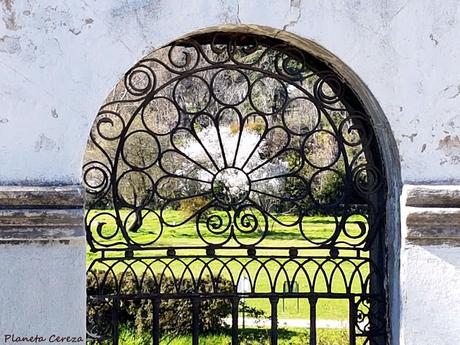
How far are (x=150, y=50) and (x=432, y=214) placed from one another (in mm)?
1324

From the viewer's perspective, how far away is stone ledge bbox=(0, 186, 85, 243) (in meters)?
3.79

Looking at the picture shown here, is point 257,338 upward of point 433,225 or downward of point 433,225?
downward

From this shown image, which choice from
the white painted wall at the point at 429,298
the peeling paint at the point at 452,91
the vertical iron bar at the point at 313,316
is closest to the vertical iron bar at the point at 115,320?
the vertical iron bar at the point at 313,316

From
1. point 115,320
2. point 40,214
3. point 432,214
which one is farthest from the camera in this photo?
point 115,320

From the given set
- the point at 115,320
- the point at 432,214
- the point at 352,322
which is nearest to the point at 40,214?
the point at 115,320

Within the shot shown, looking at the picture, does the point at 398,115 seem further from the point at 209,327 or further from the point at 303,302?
the point at 303,302

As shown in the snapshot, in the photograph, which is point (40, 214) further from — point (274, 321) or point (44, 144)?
point (274, 321)

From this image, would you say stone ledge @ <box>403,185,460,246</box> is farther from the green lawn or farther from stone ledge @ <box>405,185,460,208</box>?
the green lawn

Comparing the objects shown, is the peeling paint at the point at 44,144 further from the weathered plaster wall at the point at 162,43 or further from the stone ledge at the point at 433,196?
the stone ledge at the point at 433,196

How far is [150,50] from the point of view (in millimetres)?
3930

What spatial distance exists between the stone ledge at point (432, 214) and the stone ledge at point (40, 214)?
4.41ft

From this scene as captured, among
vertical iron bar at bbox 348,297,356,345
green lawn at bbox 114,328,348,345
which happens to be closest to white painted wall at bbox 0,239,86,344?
vertical iron bar at bbox 348,297,356,345

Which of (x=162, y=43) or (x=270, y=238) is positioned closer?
(x=162, y=43)

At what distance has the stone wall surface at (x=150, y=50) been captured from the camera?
384 centimetres
